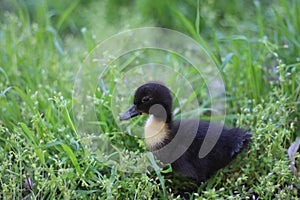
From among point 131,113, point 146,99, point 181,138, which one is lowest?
point 181,138

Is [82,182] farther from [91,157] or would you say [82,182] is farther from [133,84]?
[133,84]

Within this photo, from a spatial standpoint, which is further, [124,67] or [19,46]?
[19,46]

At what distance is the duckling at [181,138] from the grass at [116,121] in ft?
0.35

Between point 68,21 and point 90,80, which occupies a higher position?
point 68,21

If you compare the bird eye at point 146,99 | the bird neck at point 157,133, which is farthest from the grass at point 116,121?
the bird eye at point 146,99

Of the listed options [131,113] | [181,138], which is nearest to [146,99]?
[131,113]

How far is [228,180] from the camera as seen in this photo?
121 inches

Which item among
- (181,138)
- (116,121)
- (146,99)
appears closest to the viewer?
(181,138)

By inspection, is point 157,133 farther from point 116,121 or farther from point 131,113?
point 116,121

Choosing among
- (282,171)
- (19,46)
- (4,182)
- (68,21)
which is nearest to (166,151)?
(282,171)

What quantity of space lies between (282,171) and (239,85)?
111 cm

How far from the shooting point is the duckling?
310cm

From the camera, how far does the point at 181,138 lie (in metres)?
3.14

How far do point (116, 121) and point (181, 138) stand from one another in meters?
0.59
